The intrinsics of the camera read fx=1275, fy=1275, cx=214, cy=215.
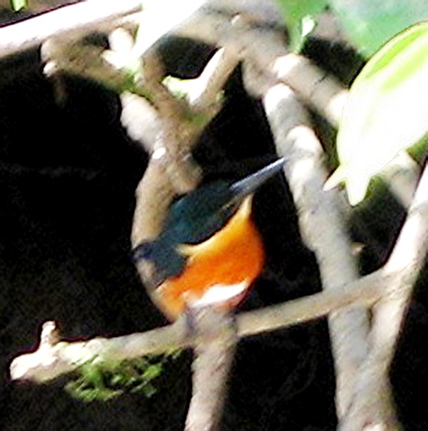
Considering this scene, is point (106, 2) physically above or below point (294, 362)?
above

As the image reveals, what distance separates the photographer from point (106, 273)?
6.30ft

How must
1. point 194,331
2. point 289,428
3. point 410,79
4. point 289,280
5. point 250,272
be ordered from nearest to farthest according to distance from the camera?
point 410,79
point 194,331
point 250,272
point 289,280
point 289,428

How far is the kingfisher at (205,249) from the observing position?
1.24 meters

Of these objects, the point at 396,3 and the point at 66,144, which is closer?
the point at 396,3

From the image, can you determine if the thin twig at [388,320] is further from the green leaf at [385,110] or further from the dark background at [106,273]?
the dark background at [106,273]

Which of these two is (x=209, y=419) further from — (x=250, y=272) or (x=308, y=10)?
(x=308, y=10)

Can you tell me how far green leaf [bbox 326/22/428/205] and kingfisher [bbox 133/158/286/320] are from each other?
79 centimetres

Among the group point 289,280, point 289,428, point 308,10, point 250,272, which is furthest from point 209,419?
point 289,428

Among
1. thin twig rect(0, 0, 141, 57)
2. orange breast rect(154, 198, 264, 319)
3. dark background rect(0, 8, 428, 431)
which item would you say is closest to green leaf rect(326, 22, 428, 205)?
thin twig rect(0, 0, 141, 57)

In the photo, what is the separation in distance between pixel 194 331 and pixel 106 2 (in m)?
Result: 0.26

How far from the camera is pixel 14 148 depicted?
184 centimetres

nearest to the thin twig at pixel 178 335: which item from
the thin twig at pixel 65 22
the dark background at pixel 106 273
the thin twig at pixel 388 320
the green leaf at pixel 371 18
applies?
the thin twig at pixel 388 320

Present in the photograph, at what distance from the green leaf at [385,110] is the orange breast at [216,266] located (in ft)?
2.58

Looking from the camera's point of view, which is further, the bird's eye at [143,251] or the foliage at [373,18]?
the bird's eye at [143,251]
